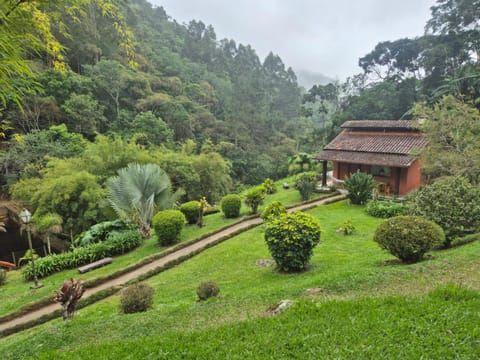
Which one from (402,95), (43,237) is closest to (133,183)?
(43,237)

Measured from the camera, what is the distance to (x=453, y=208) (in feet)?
24.7

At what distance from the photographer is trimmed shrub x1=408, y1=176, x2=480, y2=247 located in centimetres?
747

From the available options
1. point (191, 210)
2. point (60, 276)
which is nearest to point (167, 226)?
point (191, 210)

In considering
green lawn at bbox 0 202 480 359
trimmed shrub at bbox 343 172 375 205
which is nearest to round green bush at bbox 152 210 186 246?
green lawn at bbox 0 202 480 359

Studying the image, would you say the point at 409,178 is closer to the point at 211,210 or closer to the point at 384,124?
the point at 384,124

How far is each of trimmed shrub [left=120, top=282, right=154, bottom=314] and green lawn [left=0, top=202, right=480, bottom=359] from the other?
399 mm

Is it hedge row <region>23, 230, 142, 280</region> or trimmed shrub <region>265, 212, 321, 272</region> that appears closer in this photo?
trimmed shrub <region>265, 212, 321, 272</region>

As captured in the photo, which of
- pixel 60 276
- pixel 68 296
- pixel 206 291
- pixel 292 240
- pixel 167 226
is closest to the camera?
pixel 68 296

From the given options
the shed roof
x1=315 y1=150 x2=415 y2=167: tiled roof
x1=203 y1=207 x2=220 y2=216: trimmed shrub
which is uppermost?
the shed roof

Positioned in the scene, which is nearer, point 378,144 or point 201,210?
point 201,210

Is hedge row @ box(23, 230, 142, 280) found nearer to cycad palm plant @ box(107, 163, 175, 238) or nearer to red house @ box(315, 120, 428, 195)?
cycad palm plant @ box(107, 163, 175, 238)

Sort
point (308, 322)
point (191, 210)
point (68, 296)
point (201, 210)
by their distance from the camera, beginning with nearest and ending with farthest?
point (308, 322), point (68, 296), point (201, 210), point (191, 210)

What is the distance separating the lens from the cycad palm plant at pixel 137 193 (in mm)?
11445

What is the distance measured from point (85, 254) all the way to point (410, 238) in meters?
10.3
